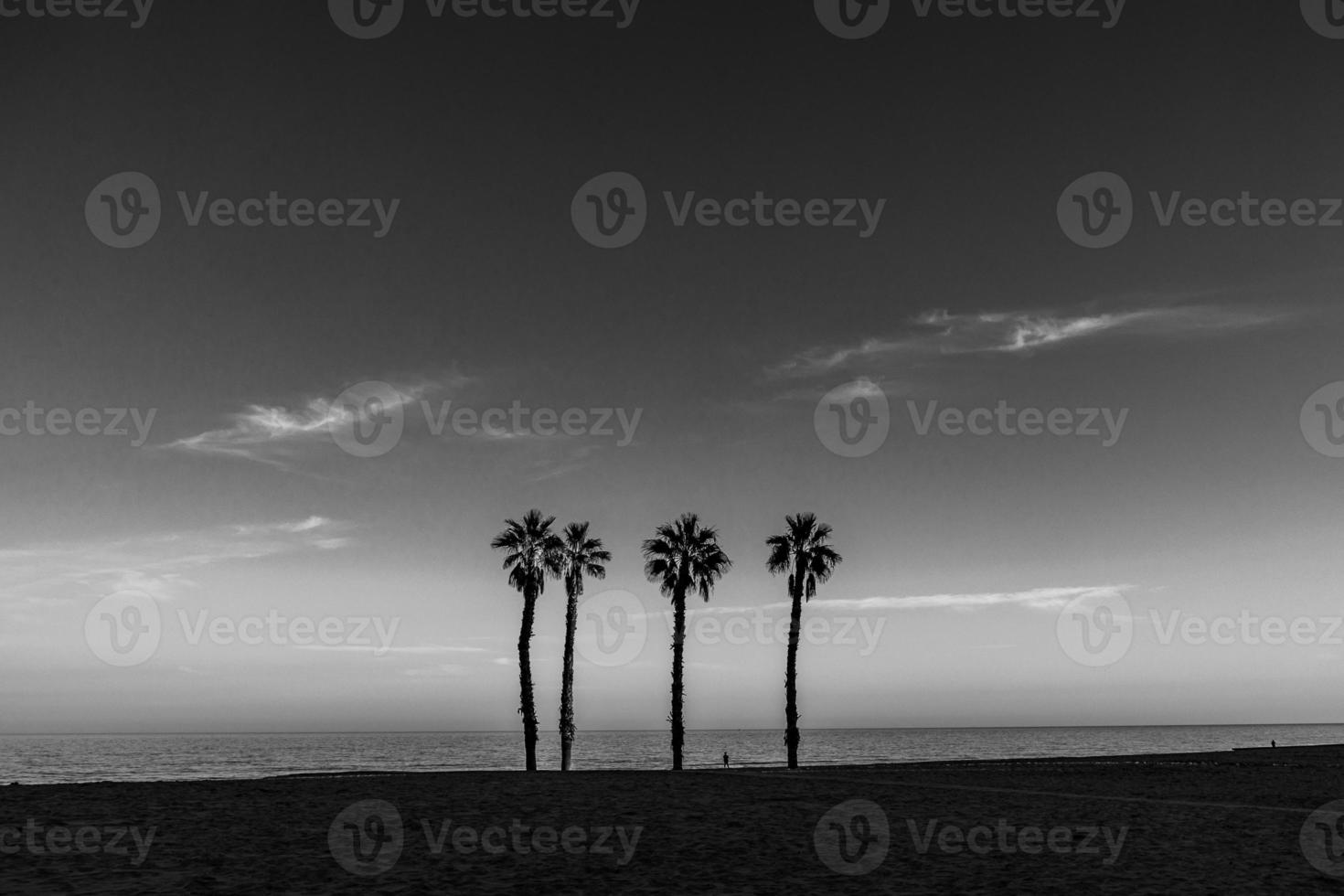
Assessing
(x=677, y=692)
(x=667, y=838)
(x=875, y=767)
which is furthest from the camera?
(x=677, y=692)

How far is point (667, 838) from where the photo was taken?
18594 mm

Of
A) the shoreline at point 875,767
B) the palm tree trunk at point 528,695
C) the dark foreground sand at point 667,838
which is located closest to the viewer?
the dark foreground sand at point 667,838

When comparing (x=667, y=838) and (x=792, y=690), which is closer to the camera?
(x=667, y=838)

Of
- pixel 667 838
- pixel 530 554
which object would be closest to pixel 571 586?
pixel 530 554

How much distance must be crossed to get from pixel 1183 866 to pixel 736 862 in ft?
23.2

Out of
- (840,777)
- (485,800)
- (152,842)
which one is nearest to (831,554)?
(840,777)

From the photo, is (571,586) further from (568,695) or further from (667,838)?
(667,838)

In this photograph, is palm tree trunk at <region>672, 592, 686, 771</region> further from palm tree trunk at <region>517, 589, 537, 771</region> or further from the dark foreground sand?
the dark foreground sand

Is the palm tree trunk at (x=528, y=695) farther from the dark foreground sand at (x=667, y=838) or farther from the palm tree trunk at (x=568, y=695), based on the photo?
the dark foreground sand at (x=667, y=838)

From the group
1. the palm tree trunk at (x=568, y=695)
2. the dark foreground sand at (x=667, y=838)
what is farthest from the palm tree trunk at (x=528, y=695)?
the dark foreground sand at (x=667, y=838)

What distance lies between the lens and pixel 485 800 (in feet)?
85.7

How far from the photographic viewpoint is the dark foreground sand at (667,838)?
46.2 feet

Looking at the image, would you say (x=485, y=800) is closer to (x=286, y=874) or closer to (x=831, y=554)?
(x=286, y=874)

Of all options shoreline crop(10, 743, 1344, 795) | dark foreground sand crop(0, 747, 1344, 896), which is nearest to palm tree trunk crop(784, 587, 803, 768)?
shoreline crop(10, 743, 1344, 795)
